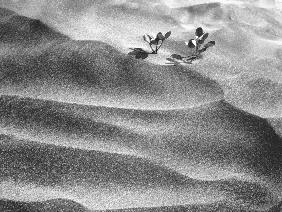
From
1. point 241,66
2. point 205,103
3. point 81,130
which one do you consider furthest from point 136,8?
point 81,130

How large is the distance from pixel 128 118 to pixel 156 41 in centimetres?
50

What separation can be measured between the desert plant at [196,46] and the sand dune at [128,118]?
0.12 ft

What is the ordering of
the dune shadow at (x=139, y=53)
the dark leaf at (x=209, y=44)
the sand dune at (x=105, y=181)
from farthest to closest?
the dark leaf at (x=209, y=44), the dune shadow at (x=139, y=53), the sand dune at (x=105, y=181)

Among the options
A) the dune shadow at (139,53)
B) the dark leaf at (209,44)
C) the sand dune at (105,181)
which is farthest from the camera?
the dark leaf at (209,44)

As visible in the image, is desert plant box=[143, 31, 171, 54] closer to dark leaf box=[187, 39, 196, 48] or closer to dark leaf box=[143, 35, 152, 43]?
dark leaf box=[143, 35, 152, 43]

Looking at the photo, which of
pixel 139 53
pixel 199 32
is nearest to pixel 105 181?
pixel 139 53

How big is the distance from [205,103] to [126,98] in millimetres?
277

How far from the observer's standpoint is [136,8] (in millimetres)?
1942

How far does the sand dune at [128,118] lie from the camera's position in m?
1.07

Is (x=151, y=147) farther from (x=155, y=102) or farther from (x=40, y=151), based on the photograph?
(x=40, y=151)

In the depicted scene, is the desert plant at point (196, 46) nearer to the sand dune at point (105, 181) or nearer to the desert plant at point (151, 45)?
the desert plant at point (151, 45)

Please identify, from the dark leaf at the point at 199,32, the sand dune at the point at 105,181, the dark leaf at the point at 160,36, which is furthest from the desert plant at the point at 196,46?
the sand dune at the point at 105,181

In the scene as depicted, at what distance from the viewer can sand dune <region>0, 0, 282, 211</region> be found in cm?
107

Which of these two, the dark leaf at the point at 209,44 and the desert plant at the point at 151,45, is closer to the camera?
the desert plant at the point at 151,45
